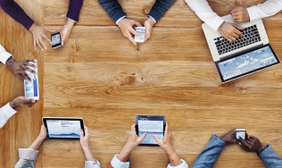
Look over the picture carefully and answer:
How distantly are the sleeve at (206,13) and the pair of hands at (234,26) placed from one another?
1.2 inches

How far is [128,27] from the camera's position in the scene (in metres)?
1.90

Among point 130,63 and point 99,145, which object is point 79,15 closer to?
point 130,63

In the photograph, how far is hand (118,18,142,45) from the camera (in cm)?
190

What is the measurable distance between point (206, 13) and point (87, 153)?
98cm

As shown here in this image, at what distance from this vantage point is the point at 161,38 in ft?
6.37

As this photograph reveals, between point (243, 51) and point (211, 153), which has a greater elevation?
point (243, 51)

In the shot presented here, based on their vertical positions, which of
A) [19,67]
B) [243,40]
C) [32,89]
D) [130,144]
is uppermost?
[243,40]

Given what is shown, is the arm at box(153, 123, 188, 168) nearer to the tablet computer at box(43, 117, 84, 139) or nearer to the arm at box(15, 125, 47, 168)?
the tablet computer at box(43, 117, 84, 139)

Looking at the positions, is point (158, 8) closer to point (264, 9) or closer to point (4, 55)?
point (264, 9)

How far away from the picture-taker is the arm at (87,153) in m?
1.94

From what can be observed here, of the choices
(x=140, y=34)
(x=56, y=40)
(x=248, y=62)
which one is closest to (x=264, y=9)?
(x=248, y=62)

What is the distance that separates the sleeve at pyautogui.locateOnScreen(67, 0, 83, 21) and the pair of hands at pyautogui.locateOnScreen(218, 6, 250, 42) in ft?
2.47

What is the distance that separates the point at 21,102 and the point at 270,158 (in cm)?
137

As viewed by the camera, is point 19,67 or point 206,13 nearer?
point 206,13
